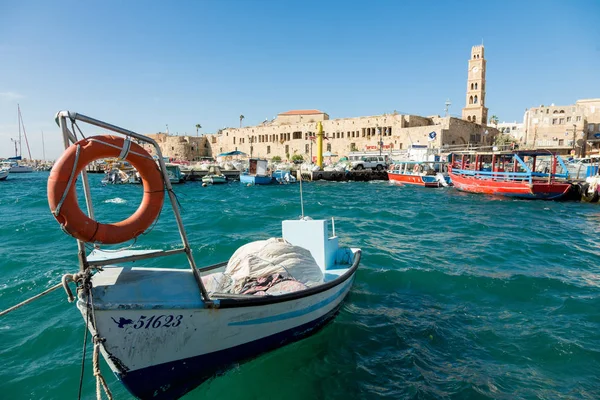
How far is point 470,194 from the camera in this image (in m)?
27.7

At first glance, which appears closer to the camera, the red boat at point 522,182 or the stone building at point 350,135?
the red boat at point 522,182

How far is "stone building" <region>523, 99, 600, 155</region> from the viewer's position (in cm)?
5675

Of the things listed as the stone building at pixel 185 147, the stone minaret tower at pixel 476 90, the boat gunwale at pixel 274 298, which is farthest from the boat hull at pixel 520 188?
the stone building at pixel 185 147

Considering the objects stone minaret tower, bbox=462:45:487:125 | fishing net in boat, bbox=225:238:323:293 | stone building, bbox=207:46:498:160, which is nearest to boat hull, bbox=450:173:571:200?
stone building, bbox=207:46:498:160

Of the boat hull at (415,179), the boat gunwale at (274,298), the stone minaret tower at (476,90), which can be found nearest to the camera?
the boat gunwale at (274,298)

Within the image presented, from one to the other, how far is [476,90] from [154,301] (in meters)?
71.0

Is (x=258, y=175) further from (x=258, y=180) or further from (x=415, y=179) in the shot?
(x=415, y=179)

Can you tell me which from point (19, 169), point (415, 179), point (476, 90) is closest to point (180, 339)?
point (415, 179)

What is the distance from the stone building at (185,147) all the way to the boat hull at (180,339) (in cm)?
7497

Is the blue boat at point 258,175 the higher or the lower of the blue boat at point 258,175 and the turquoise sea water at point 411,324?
the higher

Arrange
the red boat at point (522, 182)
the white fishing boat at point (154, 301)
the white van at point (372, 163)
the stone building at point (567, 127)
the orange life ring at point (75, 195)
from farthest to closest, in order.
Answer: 1. the stone building at point (567, 127)
2. the white van at point (372, 163)
3. the red boat at point (522, 182)
4. the white fishing boat at point (154, 301)
5. the orange life ring at point (75, 195)

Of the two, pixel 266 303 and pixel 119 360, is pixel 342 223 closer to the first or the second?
pixel 266 303

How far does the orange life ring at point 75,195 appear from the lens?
3.45 metres

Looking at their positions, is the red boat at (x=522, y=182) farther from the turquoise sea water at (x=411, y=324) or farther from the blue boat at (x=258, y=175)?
the blue boat at (x=258, y=175)
